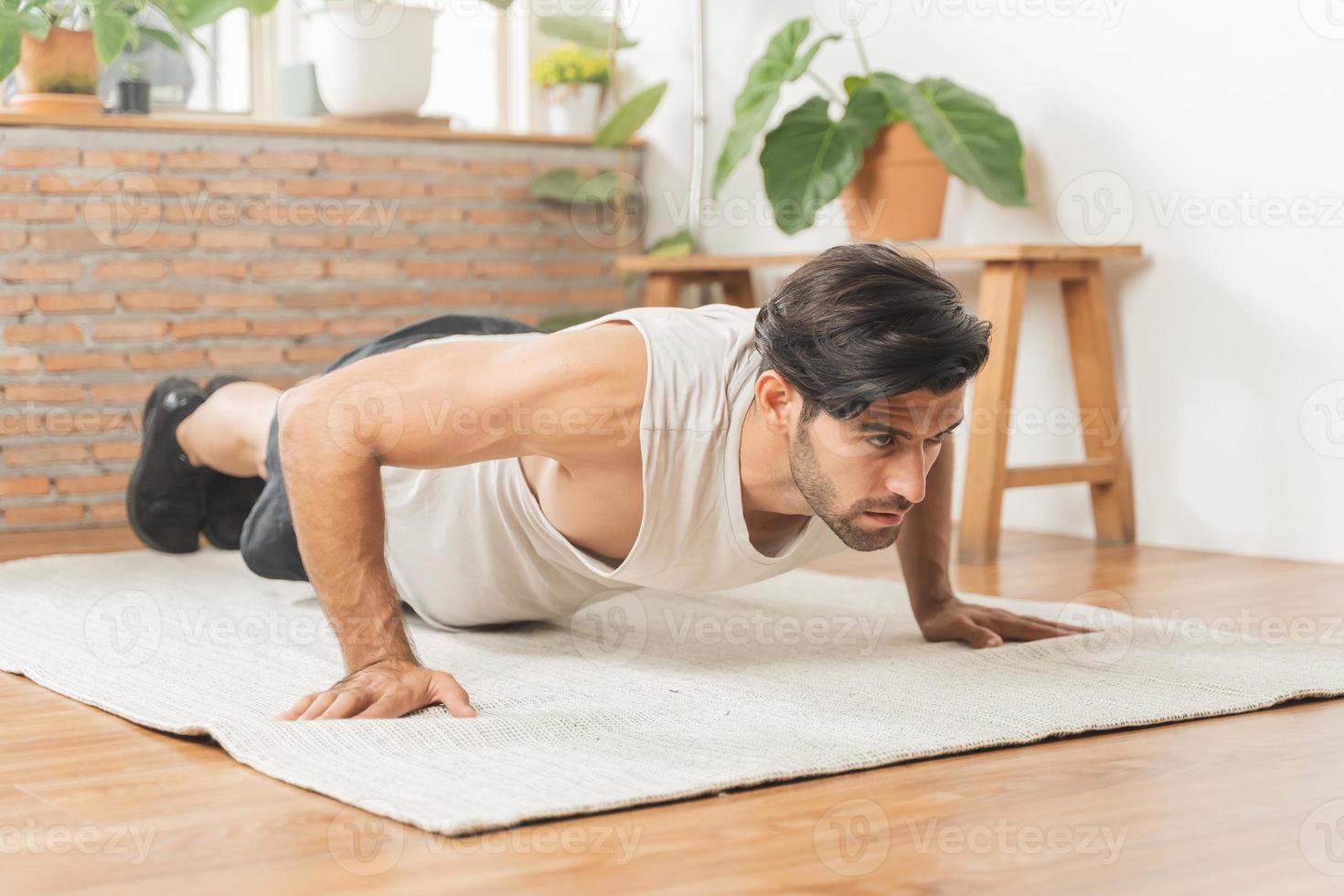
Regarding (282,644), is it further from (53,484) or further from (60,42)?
(60,42)

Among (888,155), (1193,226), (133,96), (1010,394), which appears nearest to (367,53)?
(133,96)

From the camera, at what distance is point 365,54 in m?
3.61

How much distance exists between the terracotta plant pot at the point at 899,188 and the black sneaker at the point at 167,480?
1.34 metres

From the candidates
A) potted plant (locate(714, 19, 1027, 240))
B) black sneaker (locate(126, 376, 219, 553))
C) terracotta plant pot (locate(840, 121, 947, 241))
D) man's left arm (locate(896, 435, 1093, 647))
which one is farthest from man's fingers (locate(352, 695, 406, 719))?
terracotta plant pot (locate(840, 121, 947, 241))

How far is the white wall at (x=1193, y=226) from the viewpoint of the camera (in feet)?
8.11

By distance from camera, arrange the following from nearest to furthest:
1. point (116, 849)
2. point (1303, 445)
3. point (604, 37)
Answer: point (116, 849) → point (1303, 445) → point (604, 37)

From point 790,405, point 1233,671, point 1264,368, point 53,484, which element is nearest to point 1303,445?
point 1264,368

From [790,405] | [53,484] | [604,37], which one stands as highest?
[604,37]

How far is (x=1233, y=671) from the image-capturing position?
5.36 feet

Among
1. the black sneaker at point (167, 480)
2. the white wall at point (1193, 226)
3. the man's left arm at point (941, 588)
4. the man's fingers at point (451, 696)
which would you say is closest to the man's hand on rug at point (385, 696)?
the man's fingers at point (451, 696)

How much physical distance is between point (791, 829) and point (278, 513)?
1.01m

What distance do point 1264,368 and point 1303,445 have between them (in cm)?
14

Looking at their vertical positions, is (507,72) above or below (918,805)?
above

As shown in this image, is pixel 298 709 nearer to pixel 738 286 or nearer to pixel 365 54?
pixel 738 286
